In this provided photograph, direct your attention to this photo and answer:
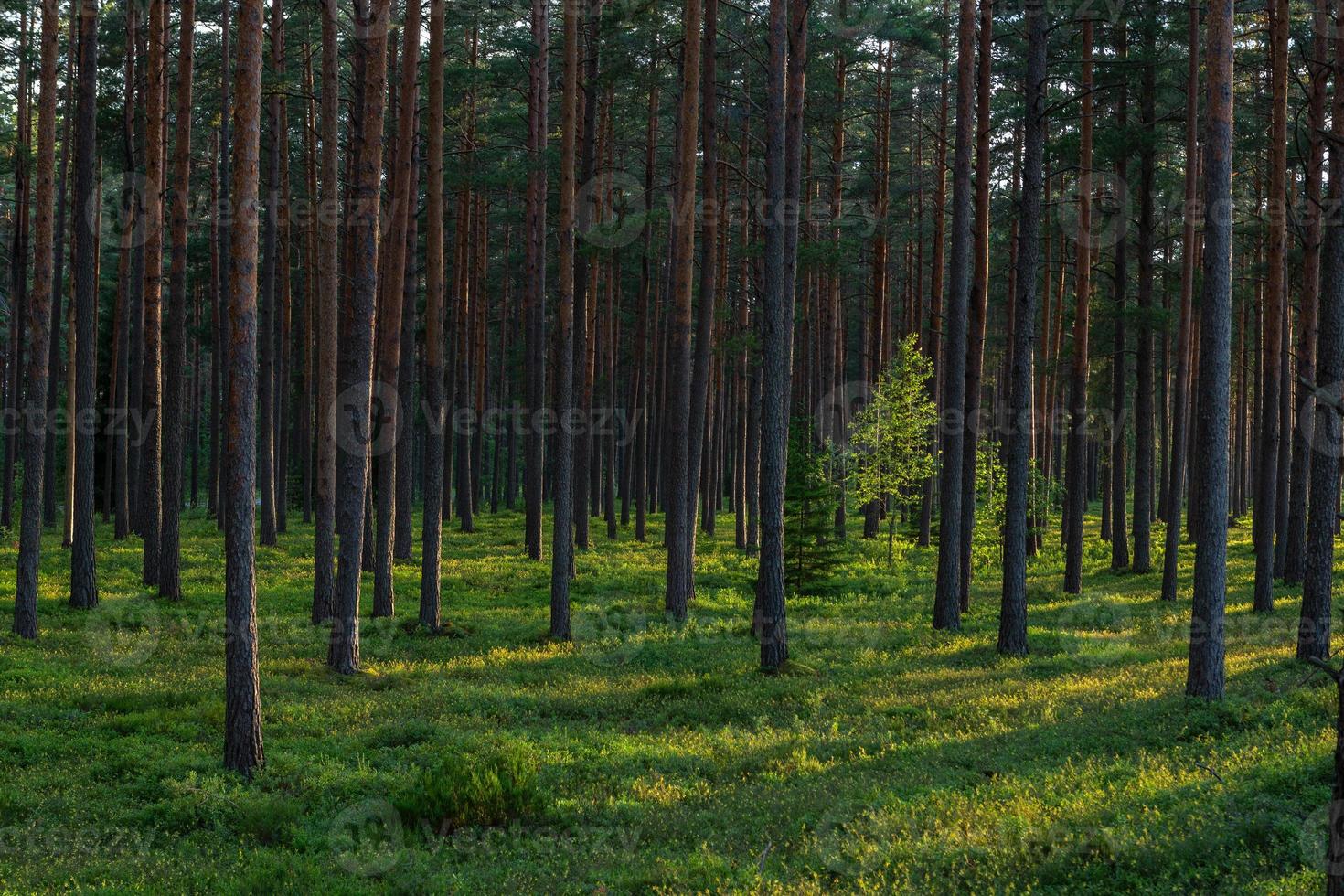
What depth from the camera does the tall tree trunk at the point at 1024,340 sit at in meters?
14.9

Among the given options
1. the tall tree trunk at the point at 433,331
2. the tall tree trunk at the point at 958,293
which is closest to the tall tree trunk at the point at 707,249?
the tall tree trunk at the point at 958,293

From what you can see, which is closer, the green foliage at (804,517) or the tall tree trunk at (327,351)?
the tall tree trunk at (327,351)

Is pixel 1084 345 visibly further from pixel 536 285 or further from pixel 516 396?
pixel 516 396

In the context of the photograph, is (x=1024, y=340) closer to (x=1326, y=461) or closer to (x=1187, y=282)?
(x=1326, y=461)

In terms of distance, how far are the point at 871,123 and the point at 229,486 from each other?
101 feet

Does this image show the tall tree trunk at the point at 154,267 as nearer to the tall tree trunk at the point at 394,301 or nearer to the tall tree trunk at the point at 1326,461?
the tall tree trunk at the point at 394,301

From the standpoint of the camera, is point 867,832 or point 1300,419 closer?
point 867,832

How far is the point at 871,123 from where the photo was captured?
35.8m

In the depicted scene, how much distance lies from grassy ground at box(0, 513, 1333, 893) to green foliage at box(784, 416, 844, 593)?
10.4 feet

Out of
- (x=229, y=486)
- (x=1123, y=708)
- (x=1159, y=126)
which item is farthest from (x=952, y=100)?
(x=229, y=486)

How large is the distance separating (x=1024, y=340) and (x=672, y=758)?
857 cm

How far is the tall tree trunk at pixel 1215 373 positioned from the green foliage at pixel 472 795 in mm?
7341

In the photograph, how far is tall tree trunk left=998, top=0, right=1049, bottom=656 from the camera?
1491 cm

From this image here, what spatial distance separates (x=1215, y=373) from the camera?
10.9 metres
